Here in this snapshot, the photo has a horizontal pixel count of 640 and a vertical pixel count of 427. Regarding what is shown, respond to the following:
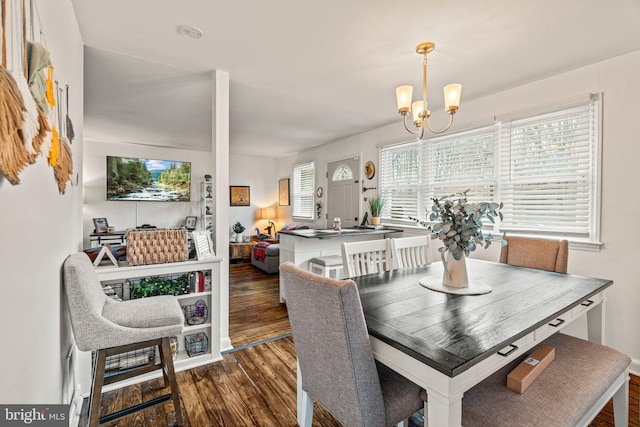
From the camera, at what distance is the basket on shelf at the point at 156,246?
208 centimetres

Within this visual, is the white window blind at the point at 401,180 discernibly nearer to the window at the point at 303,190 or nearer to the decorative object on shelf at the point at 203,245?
the window at the point at 303,190

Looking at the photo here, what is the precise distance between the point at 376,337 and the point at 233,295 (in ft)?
10.7

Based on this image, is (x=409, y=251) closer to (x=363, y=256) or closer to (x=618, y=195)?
(x=363, y=256)

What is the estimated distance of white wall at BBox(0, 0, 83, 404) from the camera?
2.39 ft

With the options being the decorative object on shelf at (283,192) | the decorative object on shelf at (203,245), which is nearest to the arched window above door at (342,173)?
the decorative object on shelf at (283,192)

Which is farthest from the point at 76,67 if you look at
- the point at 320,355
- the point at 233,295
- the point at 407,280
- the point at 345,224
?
the point at 345,224

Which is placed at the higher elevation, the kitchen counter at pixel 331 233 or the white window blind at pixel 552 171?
the white window blind at pixel 552 171

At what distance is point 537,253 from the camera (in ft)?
7.52

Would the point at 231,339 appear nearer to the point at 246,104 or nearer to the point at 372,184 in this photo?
the point at 246,104

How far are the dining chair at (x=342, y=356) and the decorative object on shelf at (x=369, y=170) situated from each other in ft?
11.4

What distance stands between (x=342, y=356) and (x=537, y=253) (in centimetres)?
207

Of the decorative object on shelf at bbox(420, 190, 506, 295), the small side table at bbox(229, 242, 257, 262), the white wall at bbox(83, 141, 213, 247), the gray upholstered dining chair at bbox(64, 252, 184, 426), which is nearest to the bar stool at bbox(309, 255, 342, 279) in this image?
the decorative object on shelf at bbox(420, 190, 506, 295)

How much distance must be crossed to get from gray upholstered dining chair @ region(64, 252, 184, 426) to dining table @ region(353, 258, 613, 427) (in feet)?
3.78

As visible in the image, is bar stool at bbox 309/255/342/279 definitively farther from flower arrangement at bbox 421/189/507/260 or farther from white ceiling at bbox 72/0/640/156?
white ceiling at bbox 72/0/640/156
